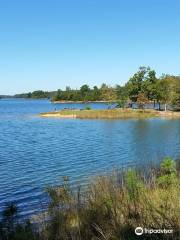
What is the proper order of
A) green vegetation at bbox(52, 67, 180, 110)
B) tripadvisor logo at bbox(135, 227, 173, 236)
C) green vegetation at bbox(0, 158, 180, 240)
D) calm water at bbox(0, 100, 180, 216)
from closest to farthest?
tripadvisor logo at bbox(135, 227, 173, 236)
green vegetation at bbox(0, 158, 180, 240)
calm water at bbox(0, 100, 180, 216)
green vegetation at bbox(52, 67, 180, 110)

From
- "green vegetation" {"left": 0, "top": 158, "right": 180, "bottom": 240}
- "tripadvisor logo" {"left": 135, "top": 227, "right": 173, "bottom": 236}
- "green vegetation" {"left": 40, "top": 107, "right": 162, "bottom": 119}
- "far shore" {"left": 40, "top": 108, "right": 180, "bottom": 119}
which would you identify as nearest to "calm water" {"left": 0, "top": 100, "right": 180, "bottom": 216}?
"green vegetation" {"left": 0, "top": 158, "right": 180, "bottom": 240}

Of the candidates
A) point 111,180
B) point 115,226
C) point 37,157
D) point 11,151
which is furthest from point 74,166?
point 115,226

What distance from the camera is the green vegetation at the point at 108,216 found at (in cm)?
926

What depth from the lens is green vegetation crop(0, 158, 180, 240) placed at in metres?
9.26

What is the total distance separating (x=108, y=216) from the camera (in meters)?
10.5

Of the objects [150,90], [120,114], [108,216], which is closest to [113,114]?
[120,114]

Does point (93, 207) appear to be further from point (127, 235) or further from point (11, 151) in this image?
point (11, 151)

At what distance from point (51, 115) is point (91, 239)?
91.8 metres

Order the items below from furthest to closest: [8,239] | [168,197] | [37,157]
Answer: [37,157] → [168,197] → [8,239]

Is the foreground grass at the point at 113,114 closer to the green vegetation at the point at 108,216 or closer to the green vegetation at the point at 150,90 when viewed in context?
the green vegetation at the point at 150,90

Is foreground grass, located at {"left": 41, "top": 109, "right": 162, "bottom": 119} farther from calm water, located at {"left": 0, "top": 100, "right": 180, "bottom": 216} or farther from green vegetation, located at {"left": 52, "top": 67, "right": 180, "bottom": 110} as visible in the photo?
calm water, located at {"left": 0, "top": 100, "right": 180, "bottom": 216}

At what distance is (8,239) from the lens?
32.6ft

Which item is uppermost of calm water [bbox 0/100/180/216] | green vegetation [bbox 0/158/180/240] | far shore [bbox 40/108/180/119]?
green vegetation [bbox 0/158/180/240]

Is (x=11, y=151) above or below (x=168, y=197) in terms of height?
below
